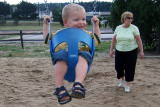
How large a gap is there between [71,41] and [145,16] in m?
6.40

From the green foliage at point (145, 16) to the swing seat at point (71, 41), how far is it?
597cm

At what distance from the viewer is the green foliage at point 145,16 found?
827 centimetres

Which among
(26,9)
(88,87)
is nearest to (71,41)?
(88,87)

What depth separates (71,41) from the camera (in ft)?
8.59

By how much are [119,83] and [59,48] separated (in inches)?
110

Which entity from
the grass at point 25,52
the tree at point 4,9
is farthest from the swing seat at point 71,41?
the tree at point 4,9

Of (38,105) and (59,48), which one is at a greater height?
(59,48)

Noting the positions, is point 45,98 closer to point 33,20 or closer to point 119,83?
point 119,83

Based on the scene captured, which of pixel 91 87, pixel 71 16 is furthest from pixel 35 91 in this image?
pixel 71 16

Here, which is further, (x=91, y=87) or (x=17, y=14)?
(x=17, y=14)

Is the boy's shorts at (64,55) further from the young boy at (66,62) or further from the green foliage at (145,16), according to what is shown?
the green foliage at (145,16)

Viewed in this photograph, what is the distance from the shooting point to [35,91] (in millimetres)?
4688

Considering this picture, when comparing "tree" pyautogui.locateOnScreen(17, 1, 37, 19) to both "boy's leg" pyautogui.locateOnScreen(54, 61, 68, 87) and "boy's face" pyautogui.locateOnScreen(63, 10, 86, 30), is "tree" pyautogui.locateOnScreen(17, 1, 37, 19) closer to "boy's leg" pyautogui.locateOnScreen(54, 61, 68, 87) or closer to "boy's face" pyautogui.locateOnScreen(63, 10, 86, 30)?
"boy's face" pyautogui.locateOnScreen(63, 10, 86, 30)

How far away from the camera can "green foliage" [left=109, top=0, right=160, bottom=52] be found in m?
8.27
